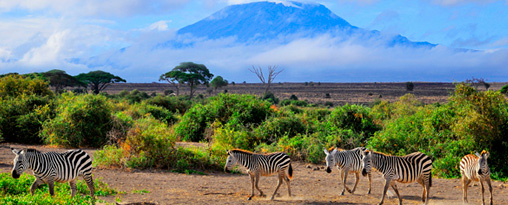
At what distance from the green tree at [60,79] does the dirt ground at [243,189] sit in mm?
42687

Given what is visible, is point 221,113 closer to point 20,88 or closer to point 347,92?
point 20,88

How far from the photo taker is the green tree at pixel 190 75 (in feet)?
195

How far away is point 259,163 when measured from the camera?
10.0 meters

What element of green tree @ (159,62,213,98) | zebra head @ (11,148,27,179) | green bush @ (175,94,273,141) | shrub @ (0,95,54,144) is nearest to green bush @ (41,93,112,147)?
shrub @ (0,95,54,144)

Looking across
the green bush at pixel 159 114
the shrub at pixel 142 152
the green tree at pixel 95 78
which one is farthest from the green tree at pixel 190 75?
the shrub at pixel 142 152

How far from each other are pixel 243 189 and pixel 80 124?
10855mm

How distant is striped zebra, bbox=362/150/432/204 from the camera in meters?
9.30

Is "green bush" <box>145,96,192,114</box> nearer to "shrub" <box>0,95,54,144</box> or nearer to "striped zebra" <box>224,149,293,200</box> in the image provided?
"shrub" <box>0,95,54,144</box>

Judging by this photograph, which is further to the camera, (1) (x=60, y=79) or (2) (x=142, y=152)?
(1) (x=60, y=79)

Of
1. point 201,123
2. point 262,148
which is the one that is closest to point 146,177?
point 262,148

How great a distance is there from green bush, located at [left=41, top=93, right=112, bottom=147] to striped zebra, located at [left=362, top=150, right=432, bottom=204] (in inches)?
539

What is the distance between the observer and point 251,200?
32.2 ft

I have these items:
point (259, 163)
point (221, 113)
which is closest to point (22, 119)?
point (221, 113)

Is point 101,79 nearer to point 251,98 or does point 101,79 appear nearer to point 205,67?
point 205,67
